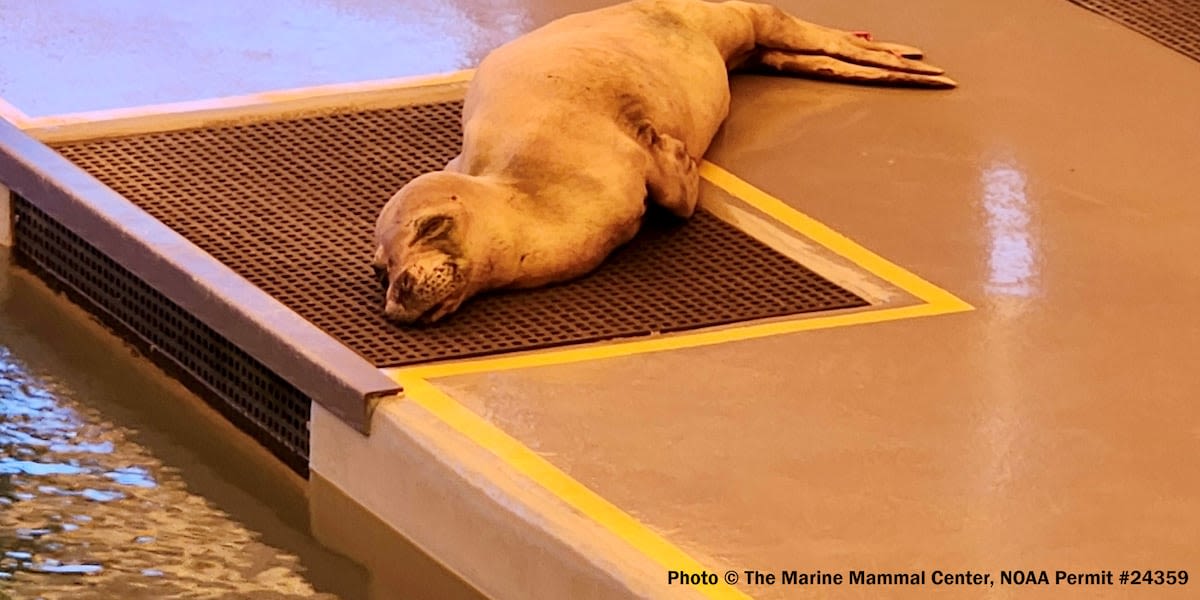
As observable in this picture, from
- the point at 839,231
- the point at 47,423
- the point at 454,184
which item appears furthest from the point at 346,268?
the point at 839,231

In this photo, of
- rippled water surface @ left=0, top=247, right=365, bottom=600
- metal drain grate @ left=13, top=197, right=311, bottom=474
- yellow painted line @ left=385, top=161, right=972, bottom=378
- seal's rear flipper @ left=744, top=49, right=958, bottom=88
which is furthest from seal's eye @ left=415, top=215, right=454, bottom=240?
seal's rear flipper @ left=744, top=49, right=958, bottom=88

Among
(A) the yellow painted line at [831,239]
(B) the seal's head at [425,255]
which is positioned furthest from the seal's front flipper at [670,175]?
(B) the seal's head at [425,255]

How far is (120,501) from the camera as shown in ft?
13.5

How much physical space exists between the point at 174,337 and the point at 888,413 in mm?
1609

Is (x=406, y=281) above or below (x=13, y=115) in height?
above

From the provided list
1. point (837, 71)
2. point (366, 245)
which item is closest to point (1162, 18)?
point (837, 71)

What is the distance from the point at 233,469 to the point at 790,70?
2.18 meters

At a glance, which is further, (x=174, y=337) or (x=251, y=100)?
(x=251, y=100)

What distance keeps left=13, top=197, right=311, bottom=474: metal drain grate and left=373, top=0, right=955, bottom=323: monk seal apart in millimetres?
300

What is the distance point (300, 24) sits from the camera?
19.9 feet

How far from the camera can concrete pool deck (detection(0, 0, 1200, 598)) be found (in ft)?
11.8

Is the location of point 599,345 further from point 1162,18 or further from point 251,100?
point 1162,18

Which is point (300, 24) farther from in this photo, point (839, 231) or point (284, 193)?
point (839, 231)

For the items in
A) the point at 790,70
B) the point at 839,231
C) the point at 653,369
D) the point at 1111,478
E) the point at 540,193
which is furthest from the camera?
the point at 790,70
